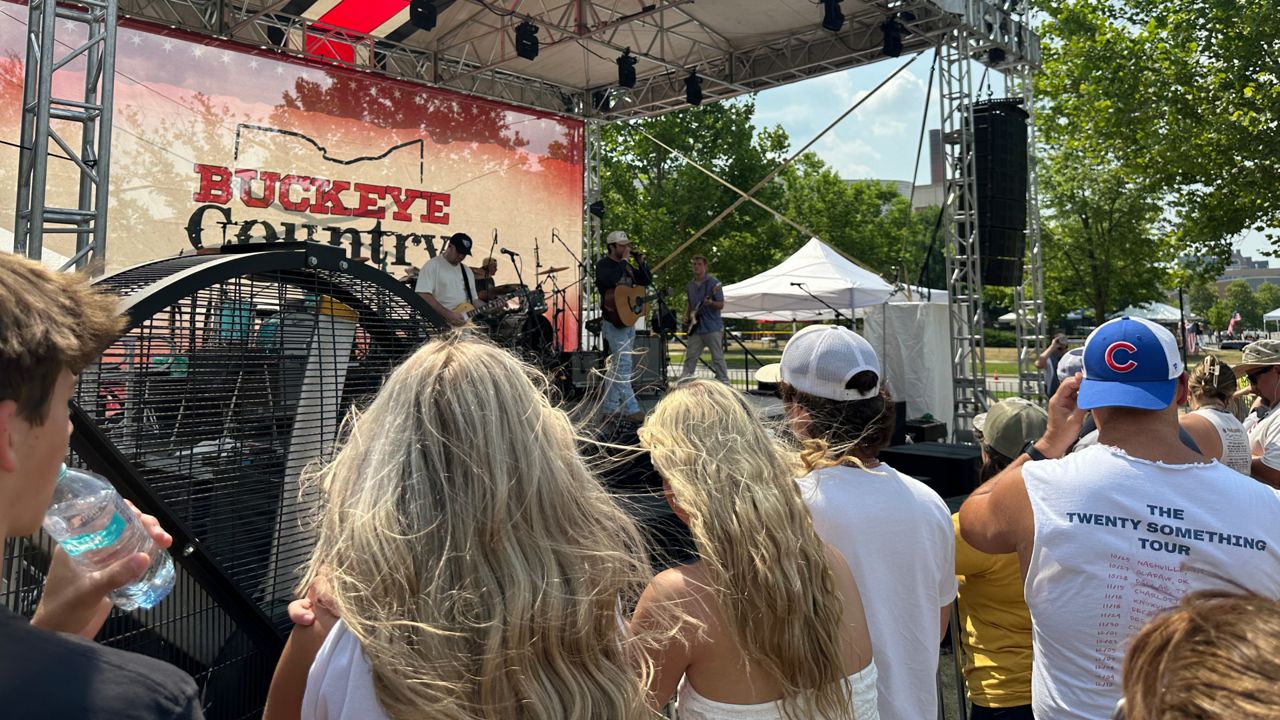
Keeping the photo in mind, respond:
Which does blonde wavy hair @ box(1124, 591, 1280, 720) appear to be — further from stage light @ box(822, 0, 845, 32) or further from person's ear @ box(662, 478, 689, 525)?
stage light @ box(822, 0, 845, 32)

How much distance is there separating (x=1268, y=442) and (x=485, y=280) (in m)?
8.01

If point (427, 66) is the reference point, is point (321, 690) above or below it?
below

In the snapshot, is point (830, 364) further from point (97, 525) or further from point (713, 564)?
point (97, 525)

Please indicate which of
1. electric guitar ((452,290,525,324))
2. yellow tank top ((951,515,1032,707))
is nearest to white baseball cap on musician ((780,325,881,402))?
yellow tank top ((951,515,1032,707))

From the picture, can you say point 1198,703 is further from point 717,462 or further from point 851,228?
point 851,228

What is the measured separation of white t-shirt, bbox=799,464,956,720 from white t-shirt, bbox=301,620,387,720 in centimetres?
111

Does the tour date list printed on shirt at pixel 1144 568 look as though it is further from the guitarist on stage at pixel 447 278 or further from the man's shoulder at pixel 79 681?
the guitarist on stage at pixel 447 278

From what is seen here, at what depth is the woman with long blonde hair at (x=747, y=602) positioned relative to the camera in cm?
148

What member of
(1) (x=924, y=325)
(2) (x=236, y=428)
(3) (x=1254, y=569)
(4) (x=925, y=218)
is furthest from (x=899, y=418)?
(4) (x=925, y=218)

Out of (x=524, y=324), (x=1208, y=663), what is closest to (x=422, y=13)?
(x=524, y=324)

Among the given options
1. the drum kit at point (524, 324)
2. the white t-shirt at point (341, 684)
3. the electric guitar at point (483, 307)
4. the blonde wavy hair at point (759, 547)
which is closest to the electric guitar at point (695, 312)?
the drum kit at point (524, 324)

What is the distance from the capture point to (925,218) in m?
49.5

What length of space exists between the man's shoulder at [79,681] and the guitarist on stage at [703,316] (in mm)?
9663

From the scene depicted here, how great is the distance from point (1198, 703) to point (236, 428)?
194cm
